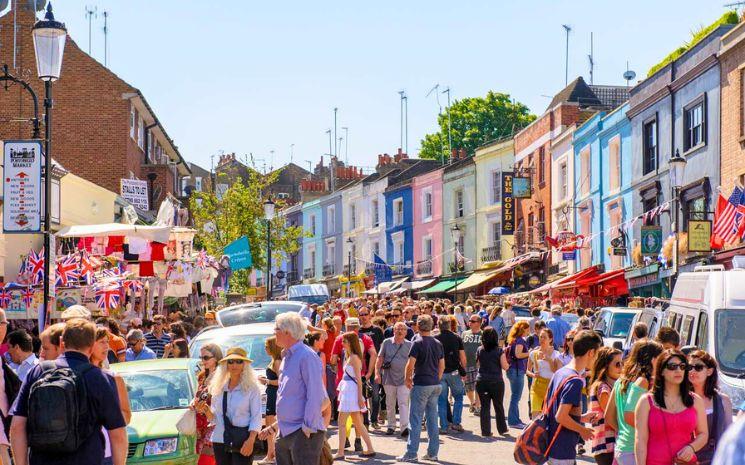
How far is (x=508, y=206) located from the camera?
2042 inches

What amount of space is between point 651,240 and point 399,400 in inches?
732

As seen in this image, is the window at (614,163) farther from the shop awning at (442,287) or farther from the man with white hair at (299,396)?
the man with white hair at (299,396)

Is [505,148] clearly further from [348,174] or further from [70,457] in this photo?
[70,457]

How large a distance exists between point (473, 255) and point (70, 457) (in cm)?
5110

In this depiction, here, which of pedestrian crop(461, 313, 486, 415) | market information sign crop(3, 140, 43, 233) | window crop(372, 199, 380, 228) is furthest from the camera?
window crop(372, 199, 380, 228)

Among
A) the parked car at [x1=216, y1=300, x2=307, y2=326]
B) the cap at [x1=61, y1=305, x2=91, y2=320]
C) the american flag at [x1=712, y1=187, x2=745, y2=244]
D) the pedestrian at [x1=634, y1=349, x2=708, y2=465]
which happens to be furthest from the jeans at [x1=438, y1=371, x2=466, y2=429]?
the american flag at [x1=712, y1=187, x2=745, y2=244]

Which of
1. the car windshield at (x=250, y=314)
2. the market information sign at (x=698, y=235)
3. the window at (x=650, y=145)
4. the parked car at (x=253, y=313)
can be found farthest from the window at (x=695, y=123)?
the car windshield at (x=250, y=314)

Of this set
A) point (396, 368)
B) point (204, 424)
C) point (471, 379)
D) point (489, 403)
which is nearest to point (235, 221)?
point (471, 379)

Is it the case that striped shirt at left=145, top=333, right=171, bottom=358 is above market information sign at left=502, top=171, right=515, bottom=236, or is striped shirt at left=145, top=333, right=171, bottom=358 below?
below

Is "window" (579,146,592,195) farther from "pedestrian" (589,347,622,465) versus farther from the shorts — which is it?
"pedestrian" (589,347,622,465)

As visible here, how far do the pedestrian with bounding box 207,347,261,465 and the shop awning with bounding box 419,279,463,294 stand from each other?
4607cm

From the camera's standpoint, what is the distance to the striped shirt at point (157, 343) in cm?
1886

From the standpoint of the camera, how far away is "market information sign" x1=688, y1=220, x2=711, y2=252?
96.4 feet

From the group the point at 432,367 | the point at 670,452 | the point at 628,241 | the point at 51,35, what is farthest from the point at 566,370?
the point at 628,241
